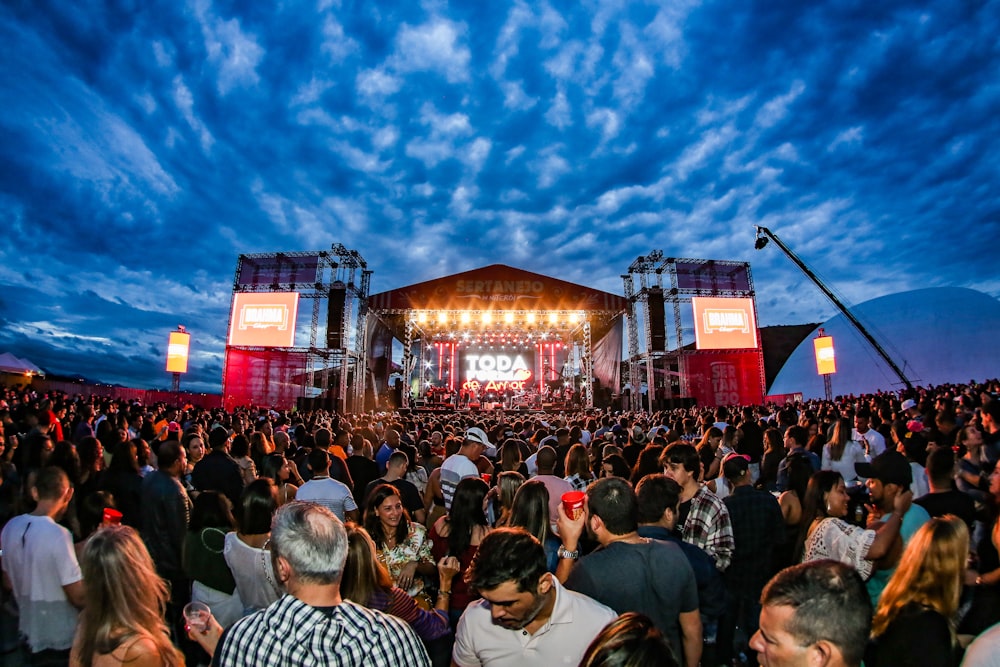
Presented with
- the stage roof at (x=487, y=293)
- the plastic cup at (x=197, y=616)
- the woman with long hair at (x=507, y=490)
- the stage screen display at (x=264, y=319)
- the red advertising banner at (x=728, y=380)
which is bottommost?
the plastic cup at (x=197, y=616)

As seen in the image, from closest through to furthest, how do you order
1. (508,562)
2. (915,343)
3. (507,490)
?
1. (508,562)
2. (507,490)
3. (915,343)

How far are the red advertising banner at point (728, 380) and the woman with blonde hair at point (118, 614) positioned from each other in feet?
78.4

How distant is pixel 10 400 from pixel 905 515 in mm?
14610

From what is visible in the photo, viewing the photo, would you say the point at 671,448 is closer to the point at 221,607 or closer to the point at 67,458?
the point at 221,607

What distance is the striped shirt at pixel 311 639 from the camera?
5.04ft

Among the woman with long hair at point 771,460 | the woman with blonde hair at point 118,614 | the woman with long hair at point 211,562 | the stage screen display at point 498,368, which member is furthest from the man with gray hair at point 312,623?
the stage screen display at point 498,368

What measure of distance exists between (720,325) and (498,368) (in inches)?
499

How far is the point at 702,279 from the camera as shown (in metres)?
23.5

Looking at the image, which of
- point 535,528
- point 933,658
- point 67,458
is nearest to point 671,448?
point 535,528

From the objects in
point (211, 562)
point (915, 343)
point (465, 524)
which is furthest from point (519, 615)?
point (915, 343)

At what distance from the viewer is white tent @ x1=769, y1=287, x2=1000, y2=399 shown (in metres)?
26.4

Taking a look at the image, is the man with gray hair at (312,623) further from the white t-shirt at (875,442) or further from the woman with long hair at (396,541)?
the white t-shirt at (875,442)

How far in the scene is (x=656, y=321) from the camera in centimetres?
2255

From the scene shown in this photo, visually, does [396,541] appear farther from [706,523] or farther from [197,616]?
[706,523]
